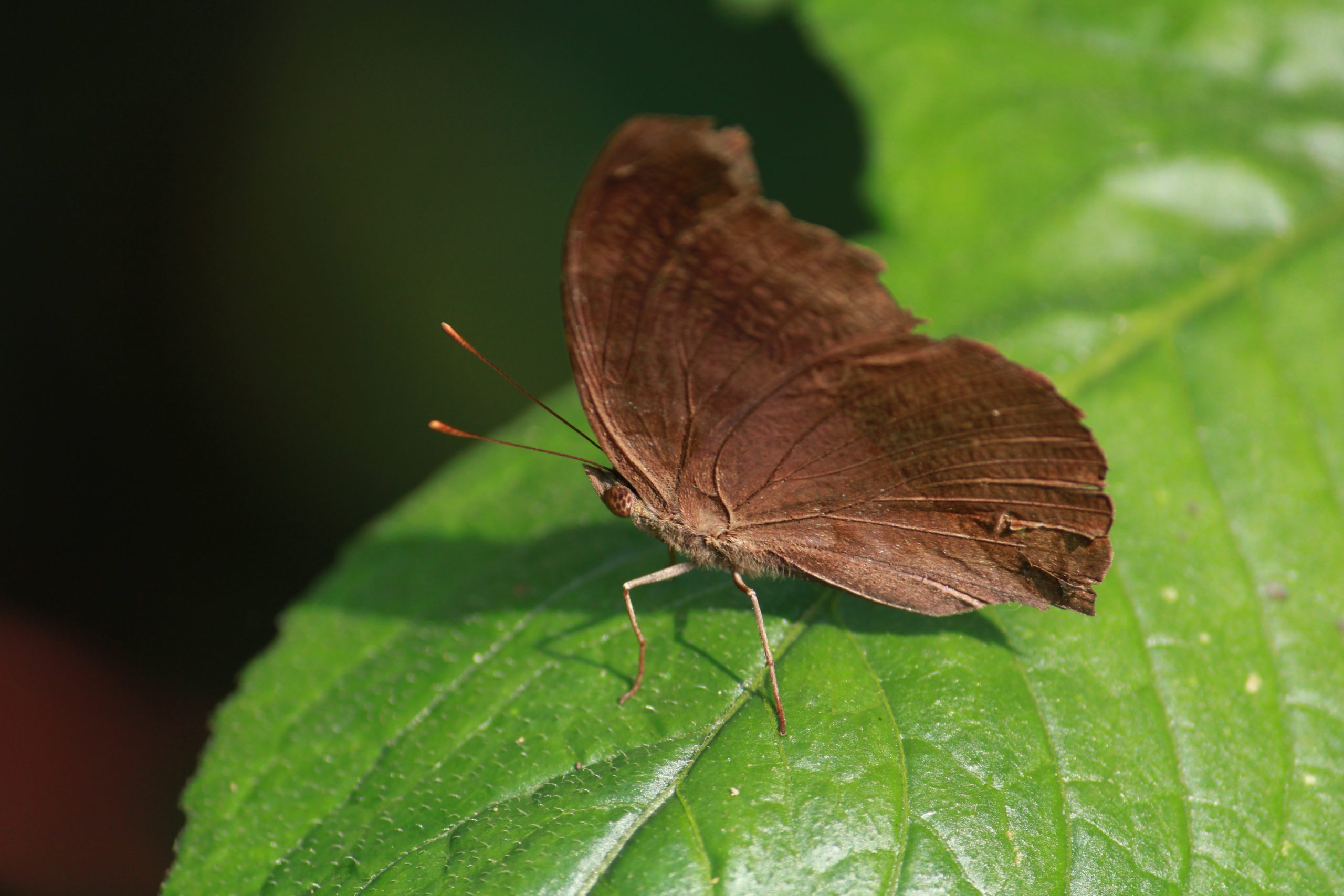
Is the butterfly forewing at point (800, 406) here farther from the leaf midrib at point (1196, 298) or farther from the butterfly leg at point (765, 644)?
the leaf midrib at point (1196, 298)

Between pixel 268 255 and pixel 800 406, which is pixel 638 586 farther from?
Result: pixel 268 255

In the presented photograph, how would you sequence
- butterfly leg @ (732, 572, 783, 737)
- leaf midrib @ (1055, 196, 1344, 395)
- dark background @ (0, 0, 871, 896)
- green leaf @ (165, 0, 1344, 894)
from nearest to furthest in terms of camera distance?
1. green leaf @ (165, 0, 1344, 894)
2. butterfly leg @ (732, 572, 783, 737)
3. leaf midrib @ (1055, 196, 1344, 395)
4. dark background @ (0, 0, 871, 896)

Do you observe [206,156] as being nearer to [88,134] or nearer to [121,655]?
[88,134]

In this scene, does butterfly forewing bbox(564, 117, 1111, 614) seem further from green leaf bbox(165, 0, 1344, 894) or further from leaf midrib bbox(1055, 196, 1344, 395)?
leaf midrib bbox(1055, 196, 1344, 395)

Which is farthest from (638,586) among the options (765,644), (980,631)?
(980,631)

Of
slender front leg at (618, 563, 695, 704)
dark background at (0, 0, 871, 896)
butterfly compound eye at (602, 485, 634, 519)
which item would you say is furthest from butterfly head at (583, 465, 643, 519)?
dark background at (0, 0, 871, 896)

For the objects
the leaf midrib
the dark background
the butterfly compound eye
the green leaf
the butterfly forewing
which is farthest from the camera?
the dark background

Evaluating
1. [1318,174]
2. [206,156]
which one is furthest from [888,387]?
[206,156]

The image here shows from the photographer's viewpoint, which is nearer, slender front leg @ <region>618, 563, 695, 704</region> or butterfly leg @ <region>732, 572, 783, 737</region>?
butterfly leg @ <region>732, 572, 783, 737</region>
